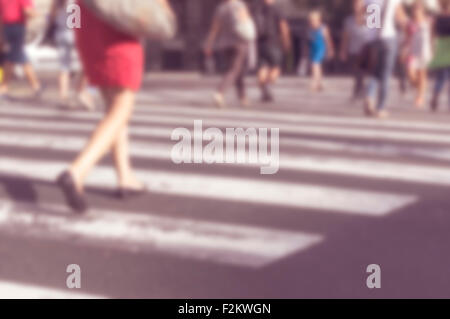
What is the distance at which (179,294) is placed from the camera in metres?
3.97

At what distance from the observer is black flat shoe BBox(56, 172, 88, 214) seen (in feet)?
17.9

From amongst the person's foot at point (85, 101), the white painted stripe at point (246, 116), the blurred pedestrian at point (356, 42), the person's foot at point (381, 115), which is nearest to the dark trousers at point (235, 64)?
the white painted stripe at point (246, 116)

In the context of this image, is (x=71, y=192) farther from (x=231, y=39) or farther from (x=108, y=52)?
(x=231, y=39)

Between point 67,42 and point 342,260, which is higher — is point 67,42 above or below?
above

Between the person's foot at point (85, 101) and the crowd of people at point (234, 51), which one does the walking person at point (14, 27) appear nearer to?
the crowd of people at point (234, 51)

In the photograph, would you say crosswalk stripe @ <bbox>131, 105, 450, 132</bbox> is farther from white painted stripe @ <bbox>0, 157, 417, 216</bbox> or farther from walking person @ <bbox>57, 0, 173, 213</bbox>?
walking person @ <bbox>57, 0, 173, 213</bbox>

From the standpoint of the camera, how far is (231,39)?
540 inches

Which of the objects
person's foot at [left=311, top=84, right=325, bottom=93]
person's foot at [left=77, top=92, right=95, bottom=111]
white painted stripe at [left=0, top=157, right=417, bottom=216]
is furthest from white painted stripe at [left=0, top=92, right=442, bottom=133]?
person's foot at [left=311, top=84, right=325, bottom=93]

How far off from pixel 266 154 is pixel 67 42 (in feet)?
20.7

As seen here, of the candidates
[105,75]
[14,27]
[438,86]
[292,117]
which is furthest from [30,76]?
[105,75]

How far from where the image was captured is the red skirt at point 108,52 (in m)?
5.62
